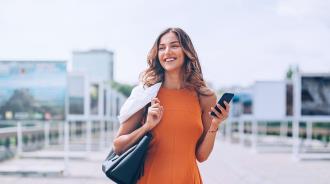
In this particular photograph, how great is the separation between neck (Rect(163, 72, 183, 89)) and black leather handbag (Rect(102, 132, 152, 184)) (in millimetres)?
282

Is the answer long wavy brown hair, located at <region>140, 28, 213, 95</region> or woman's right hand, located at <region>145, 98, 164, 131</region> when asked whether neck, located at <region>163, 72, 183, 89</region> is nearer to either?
long wavy brown hair, located at <region>140, 28, 213, 95</region>

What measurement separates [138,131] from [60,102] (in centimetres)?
1007

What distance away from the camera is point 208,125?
8.41 feet

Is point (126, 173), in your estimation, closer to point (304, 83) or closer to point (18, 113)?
point (18, 113)

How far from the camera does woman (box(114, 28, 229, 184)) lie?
2301mm

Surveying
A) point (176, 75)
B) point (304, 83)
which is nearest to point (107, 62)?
point (304, 83)

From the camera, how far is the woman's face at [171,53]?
2.42m

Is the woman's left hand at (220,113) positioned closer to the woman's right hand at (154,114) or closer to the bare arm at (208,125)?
the bare arm at (208,125)

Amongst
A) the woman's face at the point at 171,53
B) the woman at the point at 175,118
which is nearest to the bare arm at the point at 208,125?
the woman at the point at 175,118

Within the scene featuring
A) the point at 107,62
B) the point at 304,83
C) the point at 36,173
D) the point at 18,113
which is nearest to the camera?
the point at 36,173

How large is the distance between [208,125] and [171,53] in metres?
0.39

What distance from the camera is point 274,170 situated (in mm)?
12969

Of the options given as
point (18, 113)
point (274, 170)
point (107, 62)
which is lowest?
point (274, 170)

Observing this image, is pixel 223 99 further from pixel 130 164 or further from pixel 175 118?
pixel 130 164
